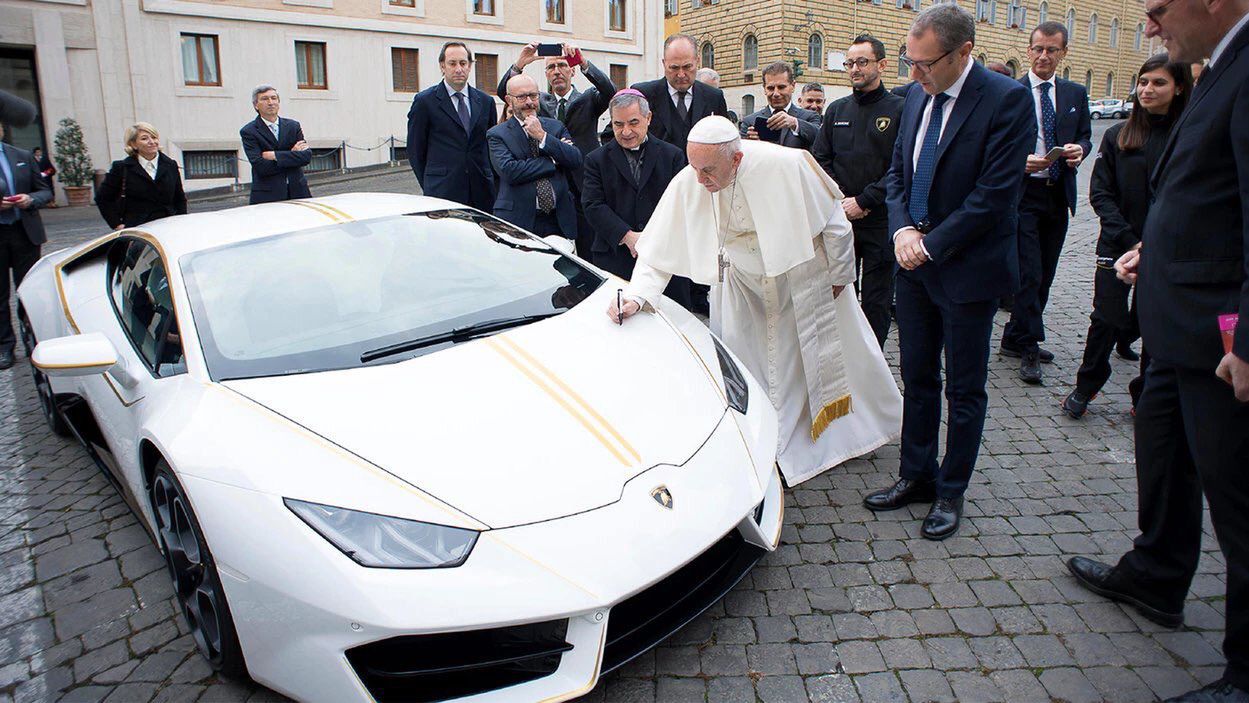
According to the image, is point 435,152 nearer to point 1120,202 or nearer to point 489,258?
point 489,258

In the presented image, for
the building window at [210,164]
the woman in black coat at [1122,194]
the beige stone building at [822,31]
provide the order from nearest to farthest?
the woman in black coat at [1122,194], the building window at [210,164], the beige stone building at [822,31]

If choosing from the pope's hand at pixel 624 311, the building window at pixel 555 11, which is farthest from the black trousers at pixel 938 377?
the building window at pixel 555 11

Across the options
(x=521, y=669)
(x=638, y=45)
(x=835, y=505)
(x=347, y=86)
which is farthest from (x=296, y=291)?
(x=638, y=45)

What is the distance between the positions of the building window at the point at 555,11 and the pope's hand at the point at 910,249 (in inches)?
1160

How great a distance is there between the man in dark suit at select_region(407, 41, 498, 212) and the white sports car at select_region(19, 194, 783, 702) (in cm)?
328

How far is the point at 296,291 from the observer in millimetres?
3049

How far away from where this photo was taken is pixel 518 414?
2531 mm

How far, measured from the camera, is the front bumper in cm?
204

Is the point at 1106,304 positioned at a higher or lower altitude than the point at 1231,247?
lower

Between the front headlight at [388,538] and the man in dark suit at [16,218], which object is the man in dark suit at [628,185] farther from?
the man in dark suit at [16,218]

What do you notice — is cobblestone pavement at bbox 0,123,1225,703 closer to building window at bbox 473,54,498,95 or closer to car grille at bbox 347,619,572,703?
car grille at bbox 347,619,572,703

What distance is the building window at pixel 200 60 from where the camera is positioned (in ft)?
76.1

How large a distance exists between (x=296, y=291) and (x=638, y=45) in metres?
31.4

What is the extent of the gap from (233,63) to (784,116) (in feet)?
75.1
